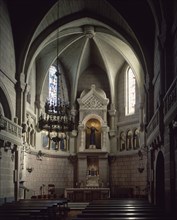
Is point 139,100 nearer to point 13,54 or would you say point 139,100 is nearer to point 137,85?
point 137,85

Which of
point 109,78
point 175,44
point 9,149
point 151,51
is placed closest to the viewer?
point 175,44

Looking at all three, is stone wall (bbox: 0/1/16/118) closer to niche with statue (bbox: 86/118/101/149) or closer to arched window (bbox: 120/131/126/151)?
niche with statue (bbox: 86/118/101/149)

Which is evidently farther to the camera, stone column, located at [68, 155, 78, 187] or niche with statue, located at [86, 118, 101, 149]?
niche with statue, located at [86, 118, 101, 149]

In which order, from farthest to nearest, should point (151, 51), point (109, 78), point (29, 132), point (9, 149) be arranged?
point (109, 78) < point (29, 132) < point (151, 51) < point (9, 149)

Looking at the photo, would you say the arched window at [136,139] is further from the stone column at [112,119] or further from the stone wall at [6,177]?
the stone wall at [6,177]

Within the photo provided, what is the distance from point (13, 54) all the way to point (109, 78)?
10.1m

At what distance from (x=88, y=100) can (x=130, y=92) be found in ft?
10.8

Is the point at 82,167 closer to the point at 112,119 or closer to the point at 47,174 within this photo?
the point at 47,174

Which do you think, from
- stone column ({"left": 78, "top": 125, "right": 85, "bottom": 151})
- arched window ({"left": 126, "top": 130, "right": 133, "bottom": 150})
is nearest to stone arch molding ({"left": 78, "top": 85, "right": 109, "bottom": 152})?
stone column ({"left": 78, "top": 125, "right": 85, "bottom": 151})

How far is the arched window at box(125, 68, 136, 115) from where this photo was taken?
101 ft

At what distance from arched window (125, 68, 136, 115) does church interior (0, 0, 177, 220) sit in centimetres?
8

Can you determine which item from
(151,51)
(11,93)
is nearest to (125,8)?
(151,51)

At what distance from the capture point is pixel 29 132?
27.0m

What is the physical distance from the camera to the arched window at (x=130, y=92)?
101 ft
